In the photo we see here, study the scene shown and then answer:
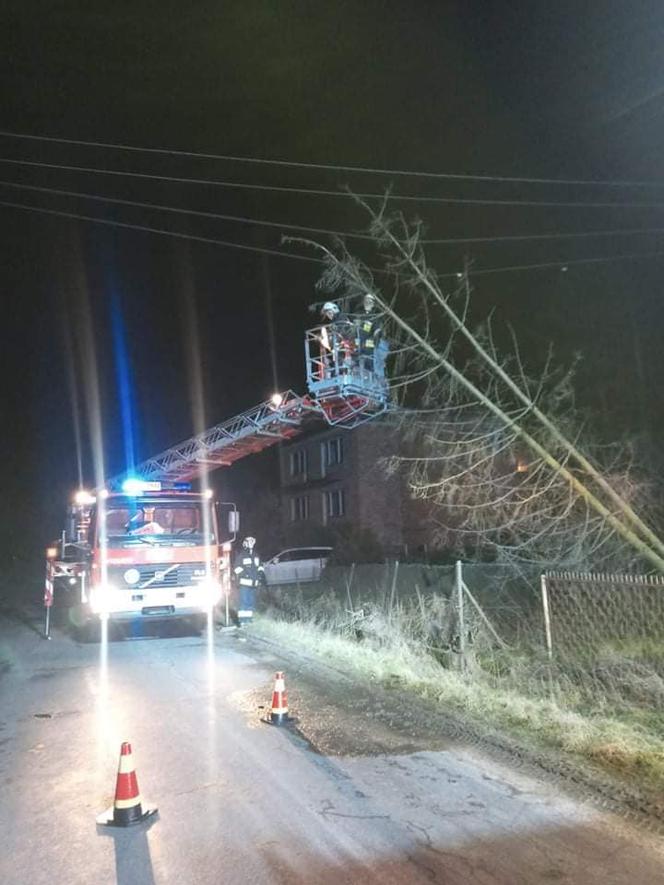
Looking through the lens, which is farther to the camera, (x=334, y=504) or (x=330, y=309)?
(x=334, y=504)

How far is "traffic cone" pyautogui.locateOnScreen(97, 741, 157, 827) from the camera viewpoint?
15.1 feet

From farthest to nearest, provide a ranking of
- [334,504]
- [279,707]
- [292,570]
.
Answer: [334,504]
[292,570]
[279,707]

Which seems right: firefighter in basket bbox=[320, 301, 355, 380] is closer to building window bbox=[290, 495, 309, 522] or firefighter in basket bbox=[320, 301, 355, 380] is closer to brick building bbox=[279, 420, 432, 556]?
brick building bbox=[279, 420, 432, 556]

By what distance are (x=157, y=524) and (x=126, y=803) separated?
906 cm

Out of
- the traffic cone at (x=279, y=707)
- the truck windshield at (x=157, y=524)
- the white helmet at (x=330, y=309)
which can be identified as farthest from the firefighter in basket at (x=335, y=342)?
the traffic cone at (x=279, y=707)

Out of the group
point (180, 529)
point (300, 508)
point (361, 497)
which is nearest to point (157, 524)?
point (180, 529)

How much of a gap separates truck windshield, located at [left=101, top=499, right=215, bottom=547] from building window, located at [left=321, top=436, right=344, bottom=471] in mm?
21844

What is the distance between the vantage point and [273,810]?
482 centimetres

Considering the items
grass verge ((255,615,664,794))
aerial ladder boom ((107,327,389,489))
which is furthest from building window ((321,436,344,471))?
grass verge ((255,615,664,794))

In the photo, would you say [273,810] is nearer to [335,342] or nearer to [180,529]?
[335,342]

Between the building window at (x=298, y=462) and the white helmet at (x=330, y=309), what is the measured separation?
29.2m

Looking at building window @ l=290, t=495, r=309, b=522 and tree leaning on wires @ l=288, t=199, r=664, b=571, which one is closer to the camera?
tree leaning on wires @ l=288, t=199, r=664, b=571

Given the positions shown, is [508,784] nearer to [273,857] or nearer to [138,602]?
[273,857]

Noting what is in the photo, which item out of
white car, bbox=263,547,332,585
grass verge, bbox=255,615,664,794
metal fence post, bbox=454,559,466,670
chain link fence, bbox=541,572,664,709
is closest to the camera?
grass verge, bbox=255,615,664,794
